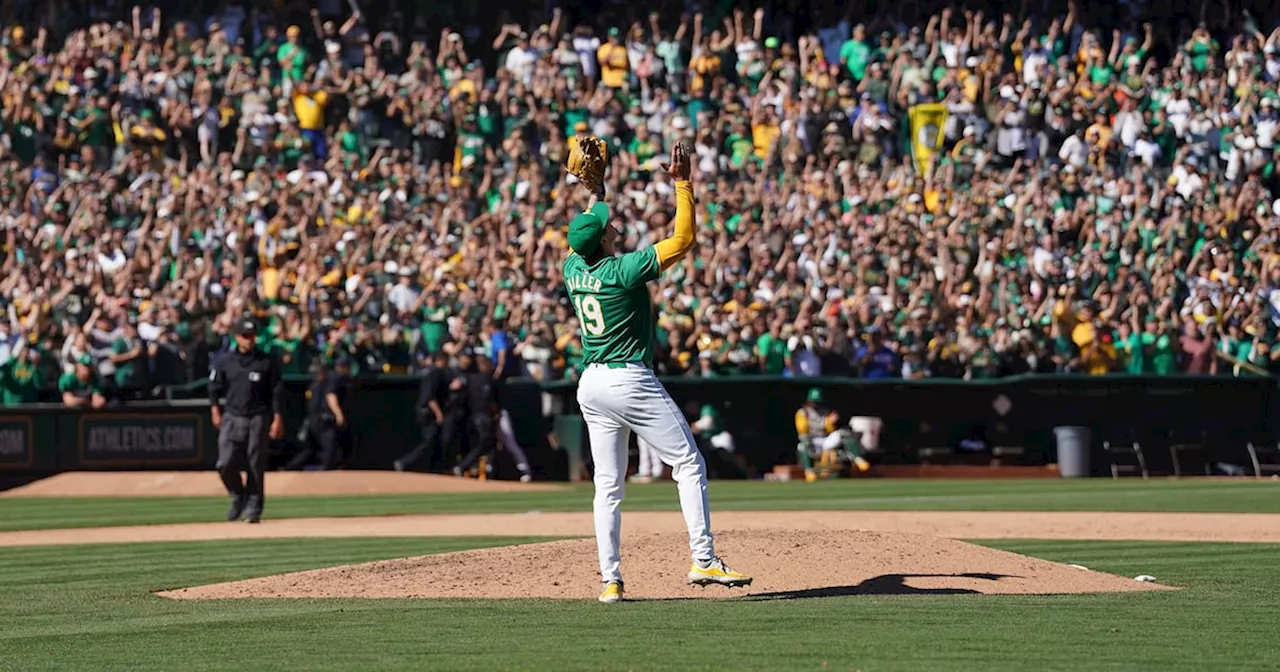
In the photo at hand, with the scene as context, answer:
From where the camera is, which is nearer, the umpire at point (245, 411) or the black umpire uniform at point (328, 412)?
the umpire at point (245, 411)

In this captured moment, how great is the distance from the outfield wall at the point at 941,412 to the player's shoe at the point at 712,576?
16387mm

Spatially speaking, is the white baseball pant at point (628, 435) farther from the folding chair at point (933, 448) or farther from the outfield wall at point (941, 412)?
the folding chair at point (933, 448)

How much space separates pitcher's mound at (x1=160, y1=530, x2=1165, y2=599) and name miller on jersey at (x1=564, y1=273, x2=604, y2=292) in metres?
1.75

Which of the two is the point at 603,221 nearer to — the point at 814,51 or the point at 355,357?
the point at 355,357

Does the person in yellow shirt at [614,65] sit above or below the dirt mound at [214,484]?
above

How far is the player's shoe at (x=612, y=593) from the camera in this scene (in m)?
9.79

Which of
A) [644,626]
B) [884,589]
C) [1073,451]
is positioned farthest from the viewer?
[1073,451]

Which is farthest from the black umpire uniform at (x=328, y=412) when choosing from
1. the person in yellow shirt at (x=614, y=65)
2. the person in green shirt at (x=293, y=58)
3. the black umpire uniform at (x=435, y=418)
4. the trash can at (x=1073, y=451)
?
the trash can at (x=1073, y=451)

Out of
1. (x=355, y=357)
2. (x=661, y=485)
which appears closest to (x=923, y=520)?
(x=661, y=485)

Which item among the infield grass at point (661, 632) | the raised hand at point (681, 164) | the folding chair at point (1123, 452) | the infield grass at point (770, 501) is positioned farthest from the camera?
the folding chair at point (1123, 452)

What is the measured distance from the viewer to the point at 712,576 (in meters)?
9.68

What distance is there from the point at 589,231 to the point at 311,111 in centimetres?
2164

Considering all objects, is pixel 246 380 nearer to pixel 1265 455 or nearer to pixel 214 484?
pixel 214 484

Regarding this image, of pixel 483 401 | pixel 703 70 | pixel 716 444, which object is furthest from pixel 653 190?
pixel 483 401
